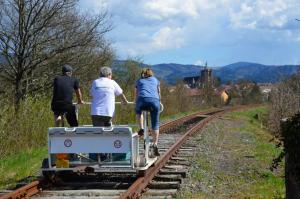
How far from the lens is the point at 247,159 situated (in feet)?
44.7

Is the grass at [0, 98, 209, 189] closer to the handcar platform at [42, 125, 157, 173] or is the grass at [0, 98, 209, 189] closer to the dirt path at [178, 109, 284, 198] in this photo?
the handcar platform at [42, 125, 157, 173]

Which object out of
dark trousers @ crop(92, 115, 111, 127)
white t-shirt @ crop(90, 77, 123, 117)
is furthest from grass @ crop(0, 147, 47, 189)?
white t-shirt @ crop(90, 77, 123, 117)

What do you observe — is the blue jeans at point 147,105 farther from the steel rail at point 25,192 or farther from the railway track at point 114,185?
the steel rail at point 25,192

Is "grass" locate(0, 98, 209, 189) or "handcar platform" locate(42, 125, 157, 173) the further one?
"grass" locate(0, 98, 209, 189)

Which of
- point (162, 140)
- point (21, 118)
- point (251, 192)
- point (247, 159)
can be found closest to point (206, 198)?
point (251, 192)

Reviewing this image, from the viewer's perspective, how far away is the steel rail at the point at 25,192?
316 inches

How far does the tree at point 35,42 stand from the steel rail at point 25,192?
1064 cm

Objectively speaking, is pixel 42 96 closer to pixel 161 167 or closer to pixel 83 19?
pixel 83 19

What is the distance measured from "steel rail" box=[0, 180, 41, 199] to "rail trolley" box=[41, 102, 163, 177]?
50 cm

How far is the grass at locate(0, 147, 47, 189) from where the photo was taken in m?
10.7

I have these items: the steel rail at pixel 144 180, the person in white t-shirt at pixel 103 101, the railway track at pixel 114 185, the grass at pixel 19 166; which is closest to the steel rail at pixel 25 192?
the railway track at pixel 114 185

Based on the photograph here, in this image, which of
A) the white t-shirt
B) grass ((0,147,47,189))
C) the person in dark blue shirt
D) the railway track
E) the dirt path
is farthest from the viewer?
grass ((0,147,47,189))

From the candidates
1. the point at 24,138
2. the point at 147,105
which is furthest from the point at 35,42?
the point at 147,105

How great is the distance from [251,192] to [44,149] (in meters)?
7.39
